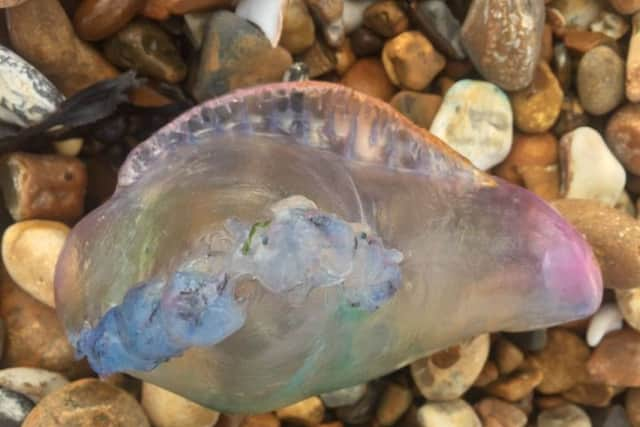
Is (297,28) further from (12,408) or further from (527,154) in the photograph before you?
(12,408)

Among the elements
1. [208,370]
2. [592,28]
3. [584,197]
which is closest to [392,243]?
[208,370]

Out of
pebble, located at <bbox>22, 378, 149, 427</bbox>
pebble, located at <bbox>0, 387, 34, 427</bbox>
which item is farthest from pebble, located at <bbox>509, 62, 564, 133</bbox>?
pebble, located at <bbox>0, 387, 34, 427</bbox>

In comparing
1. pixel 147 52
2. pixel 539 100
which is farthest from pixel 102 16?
pixel 539 100

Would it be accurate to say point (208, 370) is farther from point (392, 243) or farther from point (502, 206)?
point (502, 206)

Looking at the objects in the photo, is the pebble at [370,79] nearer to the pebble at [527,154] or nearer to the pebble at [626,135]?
the pebble at [527,154]

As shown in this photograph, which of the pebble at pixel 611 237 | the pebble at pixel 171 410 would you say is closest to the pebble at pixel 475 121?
the pebble at pixel 611 237
